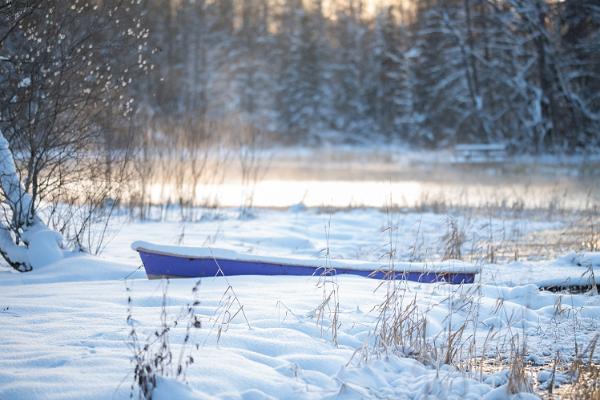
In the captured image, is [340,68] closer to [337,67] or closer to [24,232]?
[337,67]

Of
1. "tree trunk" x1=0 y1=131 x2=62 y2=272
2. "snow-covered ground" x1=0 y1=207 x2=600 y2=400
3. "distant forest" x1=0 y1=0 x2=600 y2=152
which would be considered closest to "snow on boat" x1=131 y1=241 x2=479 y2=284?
"snow-covered ground" x1=0 y1=207 x2=600 y2=400

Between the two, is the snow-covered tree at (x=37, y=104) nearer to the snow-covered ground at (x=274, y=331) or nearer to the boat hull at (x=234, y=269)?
the snow-covered ground at (x=274, y=331)

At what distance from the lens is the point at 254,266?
5078 millimetres

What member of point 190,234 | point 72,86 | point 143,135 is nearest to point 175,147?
point 143,135

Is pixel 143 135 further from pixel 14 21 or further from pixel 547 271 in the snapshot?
pixel 547 271

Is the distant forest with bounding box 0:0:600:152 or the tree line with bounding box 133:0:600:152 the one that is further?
the tree line with bounding box 133:0:600:152

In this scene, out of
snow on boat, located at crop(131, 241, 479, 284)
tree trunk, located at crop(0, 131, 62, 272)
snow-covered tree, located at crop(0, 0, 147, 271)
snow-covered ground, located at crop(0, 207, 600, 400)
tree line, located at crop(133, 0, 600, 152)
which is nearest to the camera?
snow-covered ground, located at crop(0, 207, 600, 400)

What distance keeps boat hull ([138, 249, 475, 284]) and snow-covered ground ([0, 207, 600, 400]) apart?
12 cm

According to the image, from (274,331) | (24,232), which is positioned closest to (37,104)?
(24,232)

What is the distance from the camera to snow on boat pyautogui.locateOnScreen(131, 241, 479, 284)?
193 inches

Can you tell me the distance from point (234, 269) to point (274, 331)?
163 cm

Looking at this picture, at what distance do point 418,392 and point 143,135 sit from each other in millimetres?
7622

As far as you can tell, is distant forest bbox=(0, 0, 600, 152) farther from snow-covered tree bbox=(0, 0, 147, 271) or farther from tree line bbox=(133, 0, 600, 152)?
snow-covered tree bbox=(0, 0, 147, 271)

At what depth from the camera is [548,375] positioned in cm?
325
